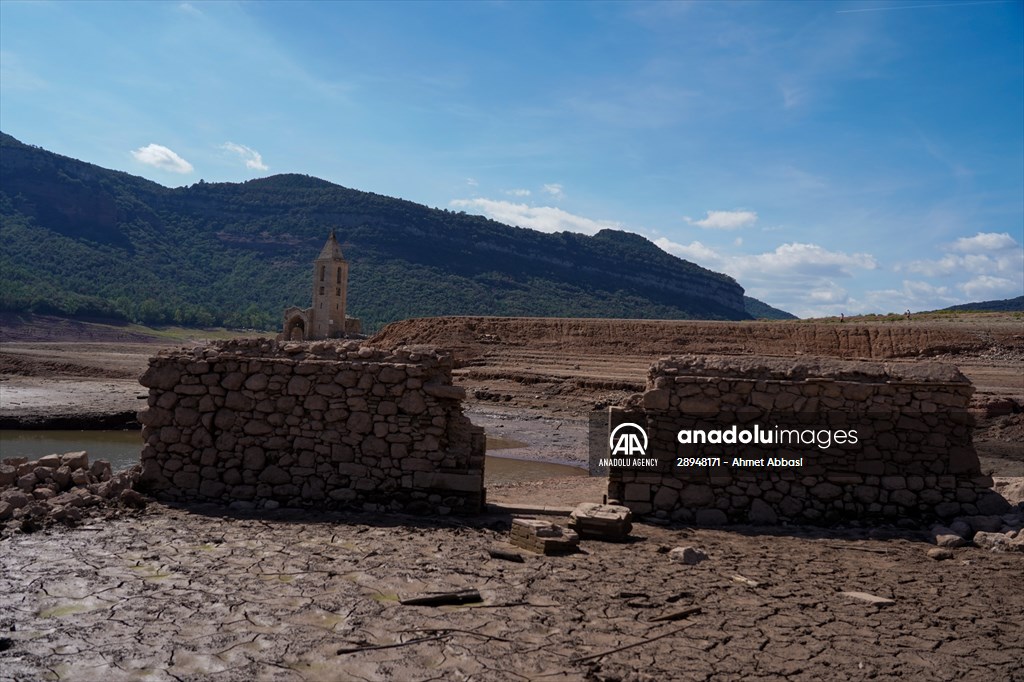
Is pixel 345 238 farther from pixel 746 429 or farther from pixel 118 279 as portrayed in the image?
pixel 746 429

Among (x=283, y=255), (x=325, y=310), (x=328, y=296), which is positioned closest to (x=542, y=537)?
(x=325, y=310)

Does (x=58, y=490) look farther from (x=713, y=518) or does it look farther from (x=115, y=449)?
(x=115, y=449)

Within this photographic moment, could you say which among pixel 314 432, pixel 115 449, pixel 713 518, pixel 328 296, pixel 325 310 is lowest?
pixel 115 449

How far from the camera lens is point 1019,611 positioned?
5879mm

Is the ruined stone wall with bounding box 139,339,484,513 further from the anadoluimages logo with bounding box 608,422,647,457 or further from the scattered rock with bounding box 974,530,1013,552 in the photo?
the scattered rock with bounding box 974,530,1013,552

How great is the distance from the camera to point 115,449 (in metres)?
18.6

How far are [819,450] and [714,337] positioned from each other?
29444 mm

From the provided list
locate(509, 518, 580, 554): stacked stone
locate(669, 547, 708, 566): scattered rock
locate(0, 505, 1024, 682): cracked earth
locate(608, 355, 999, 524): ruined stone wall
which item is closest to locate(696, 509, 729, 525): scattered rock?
locate(608, 355, 999, 524): ruined stone wall

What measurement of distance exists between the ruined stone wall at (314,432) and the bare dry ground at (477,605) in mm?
436

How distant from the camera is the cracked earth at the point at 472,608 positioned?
15.2 feet

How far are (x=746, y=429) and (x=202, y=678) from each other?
6.41 metres

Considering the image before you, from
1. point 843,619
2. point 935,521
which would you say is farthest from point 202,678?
point 935,521

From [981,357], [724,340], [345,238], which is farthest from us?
[345,238]

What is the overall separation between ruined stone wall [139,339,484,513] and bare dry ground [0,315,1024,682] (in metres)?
0.44
